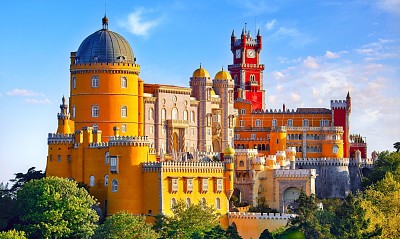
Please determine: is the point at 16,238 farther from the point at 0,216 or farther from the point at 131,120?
the point at 131,120

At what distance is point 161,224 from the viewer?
10294 centimetres

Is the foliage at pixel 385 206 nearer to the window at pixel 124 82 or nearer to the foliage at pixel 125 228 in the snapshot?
the foliage at pixel 125 228

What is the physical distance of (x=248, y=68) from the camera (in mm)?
159000

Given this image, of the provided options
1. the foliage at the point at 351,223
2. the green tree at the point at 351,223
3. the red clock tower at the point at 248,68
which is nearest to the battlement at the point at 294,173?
the foliage at the point at 351,223

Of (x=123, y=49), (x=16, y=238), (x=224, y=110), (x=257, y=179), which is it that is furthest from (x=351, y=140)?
(x=16, y=238)

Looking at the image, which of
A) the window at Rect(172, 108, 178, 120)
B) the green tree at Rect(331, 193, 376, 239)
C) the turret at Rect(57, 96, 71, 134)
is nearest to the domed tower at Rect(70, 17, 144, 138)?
the turret at Rect(57, 96, 71, 134)

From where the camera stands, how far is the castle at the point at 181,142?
107000mm

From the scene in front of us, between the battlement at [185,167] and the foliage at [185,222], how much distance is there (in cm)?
343

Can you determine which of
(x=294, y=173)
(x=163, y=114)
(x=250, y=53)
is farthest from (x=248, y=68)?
(x=294, y=173)

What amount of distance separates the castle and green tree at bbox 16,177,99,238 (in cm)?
454

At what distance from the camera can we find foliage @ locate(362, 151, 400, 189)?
413ft

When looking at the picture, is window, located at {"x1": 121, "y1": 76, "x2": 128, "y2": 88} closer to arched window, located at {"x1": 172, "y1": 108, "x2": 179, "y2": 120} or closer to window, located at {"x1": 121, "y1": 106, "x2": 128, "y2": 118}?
window, located at {"x1": 121, "y1": 106, "x2": 128, "y2": 118}

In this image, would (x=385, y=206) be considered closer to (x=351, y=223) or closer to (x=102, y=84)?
(x=351, y=223)

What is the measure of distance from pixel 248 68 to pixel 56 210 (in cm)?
6239
